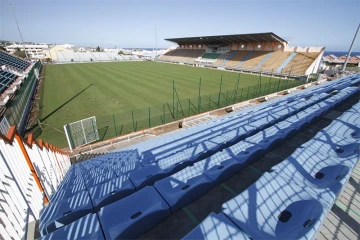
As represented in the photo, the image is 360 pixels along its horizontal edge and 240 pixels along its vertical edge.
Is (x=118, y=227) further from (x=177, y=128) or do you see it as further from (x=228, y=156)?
(x=177, y=128)

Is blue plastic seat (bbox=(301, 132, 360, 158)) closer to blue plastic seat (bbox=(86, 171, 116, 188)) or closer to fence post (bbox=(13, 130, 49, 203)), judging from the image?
blue plastic seat (bbox=(86, 171, 116, 188))

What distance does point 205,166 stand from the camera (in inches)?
159

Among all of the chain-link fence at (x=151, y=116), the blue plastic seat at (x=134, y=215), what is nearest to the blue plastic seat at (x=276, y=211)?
the blue plastic seat at (x=134, y=215)

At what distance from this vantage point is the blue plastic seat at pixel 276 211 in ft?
6.89

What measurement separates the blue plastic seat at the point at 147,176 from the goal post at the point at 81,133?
24.5 ft

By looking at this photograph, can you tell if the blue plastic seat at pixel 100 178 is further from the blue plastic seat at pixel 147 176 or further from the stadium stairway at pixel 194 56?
the stadium stairway at pixel 194 56

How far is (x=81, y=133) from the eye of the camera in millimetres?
10586

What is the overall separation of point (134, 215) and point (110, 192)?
1.39 metres

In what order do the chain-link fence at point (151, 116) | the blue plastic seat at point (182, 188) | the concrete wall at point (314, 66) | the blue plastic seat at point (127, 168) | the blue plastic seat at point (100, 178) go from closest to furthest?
the blue plastic seat at point (182, 188), the blue plastic seat at point (100, 178), the blue plastic seat at point (127, 168), the chain-link fence at point (151, 116), the concrete wall at point (314, 66)

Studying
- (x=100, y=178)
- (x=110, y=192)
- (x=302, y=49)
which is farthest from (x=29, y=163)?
(x=302, y=49)

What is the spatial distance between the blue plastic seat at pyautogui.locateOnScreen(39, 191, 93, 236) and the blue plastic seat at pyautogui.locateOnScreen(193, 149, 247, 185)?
225 centimetres

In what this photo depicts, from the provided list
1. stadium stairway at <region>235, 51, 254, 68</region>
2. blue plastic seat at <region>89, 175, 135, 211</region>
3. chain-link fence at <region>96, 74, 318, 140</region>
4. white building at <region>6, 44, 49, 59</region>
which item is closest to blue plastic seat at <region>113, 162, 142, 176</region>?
blue plastic seat at <region>89, 175, 135, 211</region>

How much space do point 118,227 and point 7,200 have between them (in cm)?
140

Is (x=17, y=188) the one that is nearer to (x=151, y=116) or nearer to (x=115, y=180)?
(x=115, y=180)
